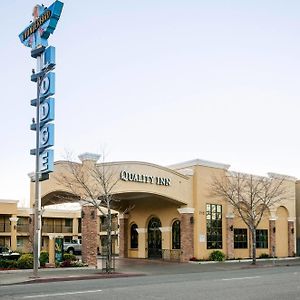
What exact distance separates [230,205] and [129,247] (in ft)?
30.6

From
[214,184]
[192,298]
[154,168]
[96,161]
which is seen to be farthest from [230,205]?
[192,298]

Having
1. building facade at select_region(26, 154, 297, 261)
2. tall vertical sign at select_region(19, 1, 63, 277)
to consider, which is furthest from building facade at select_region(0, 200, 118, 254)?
tall vertical sign at select_region(19, 1, 63, 277)

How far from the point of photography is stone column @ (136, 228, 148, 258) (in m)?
39.4

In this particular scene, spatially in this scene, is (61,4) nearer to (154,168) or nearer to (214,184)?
(154,168)

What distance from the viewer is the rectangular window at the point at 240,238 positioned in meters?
38.2

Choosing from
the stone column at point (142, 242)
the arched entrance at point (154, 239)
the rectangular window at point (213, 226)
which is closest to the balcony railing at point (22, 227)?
the stone column at point (142, 242)

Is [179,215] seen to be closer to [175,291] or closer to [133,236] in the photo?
[133,236]

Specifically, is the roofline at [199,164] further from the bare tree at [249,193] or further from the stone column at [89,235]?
the stone column at [89,235]

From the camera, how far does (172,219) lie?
121ft

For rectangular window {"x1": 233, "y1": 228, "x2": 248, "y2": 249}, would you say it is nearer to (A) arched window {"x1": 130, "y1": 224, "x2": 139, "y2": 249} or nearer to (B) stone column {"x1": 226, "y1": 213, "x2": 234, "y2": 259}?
(B) stone column {"x1": 226, "y1": 213, "x2": 234, "y2": 259}

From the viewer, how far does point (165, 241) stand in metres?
37.4

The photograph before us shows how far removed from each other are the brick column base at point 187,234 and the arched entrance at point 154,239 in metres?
3.61

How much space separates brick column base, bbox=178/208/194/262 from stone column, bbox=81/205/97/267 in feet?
25.6

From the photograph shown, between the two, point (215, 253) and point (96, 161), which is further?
point (215, 253)
